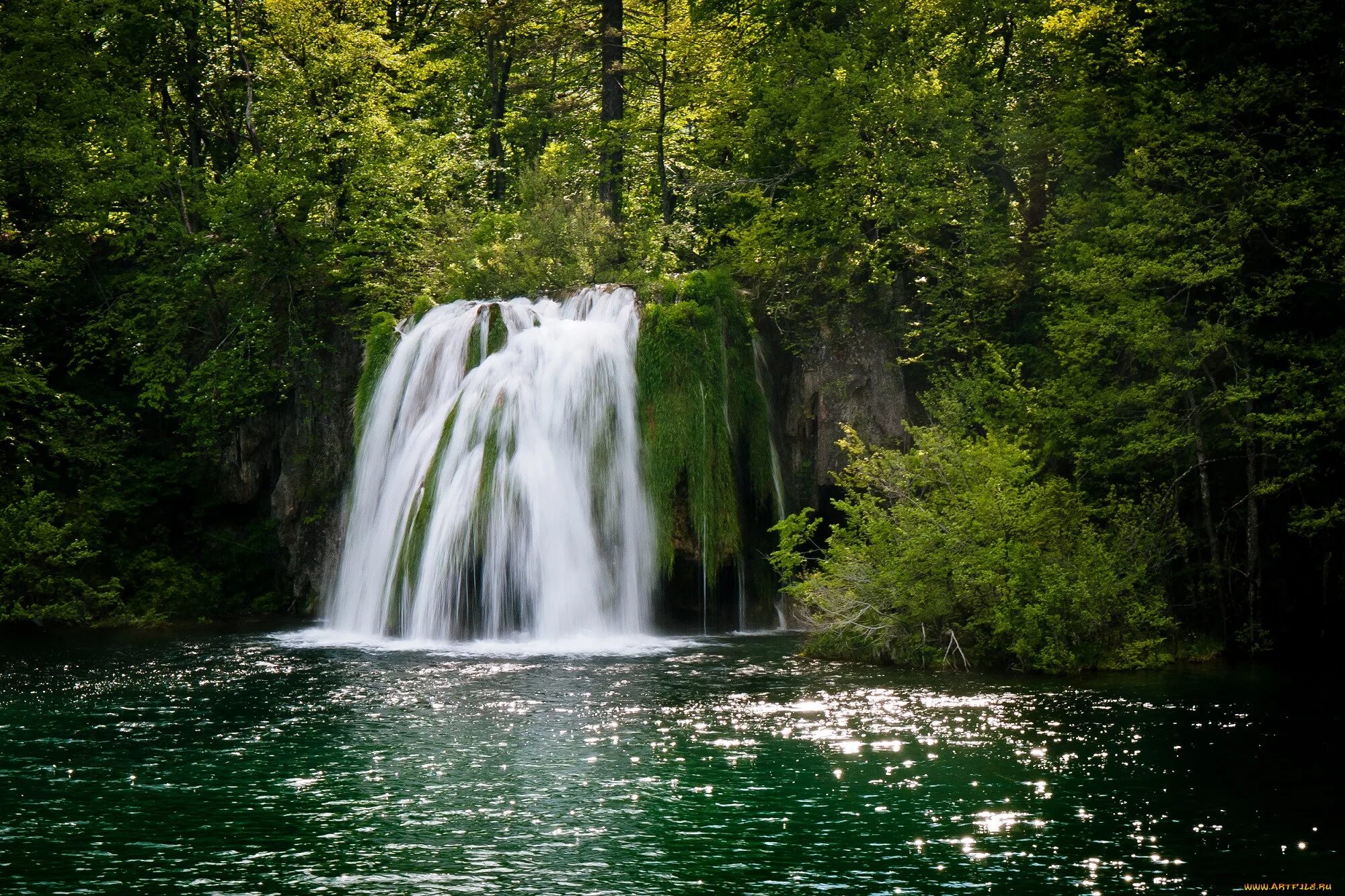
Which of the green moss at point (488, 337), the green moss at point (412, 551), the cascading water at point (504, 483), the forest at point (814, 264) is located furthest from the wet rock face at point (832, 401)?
the green moss at point (412, 551)

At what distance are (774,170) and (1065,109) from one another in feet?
19.9

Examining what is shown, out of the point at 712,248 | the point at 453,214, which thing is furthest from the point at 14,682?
the point at 712,248

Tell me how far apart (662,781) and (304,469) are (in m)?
17.2

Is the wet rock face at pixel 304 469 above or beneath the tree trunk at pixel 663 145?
beneath

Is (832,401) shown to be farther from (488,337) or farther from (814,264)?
(488,337)

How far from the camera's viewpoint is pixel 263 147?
92.3 ft

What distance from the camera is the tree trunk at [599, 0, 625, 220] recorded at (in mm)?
27828

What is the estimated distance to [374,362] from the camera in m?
23.8

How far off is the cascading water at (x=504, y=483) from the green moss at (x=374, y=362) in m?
0.23

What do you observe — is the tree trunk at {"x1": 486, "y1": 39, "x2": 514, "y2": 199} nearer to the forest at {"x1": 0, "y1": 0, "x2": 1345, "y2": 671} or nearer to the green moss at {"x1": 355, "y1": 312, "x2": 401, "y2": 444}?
the forest at {"x1": 0, "y1": 0, "x2": 1345, "y2": 671}

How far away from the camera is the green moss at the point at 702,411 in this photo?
2153 cm

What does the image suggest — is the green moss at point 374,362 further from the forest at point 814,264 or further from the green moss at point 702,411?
the green moss at point 702,411

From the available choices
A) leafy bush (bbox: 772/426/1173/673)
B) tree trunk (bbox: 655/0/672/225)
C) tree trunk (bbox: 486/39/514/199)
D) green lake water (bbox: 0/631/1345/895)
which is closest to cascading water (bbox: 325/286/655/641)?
green lake water (bbox: 0/631/1345/895)

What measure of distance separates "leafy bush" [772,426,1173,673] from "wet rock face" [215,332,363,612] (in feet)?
35.6
